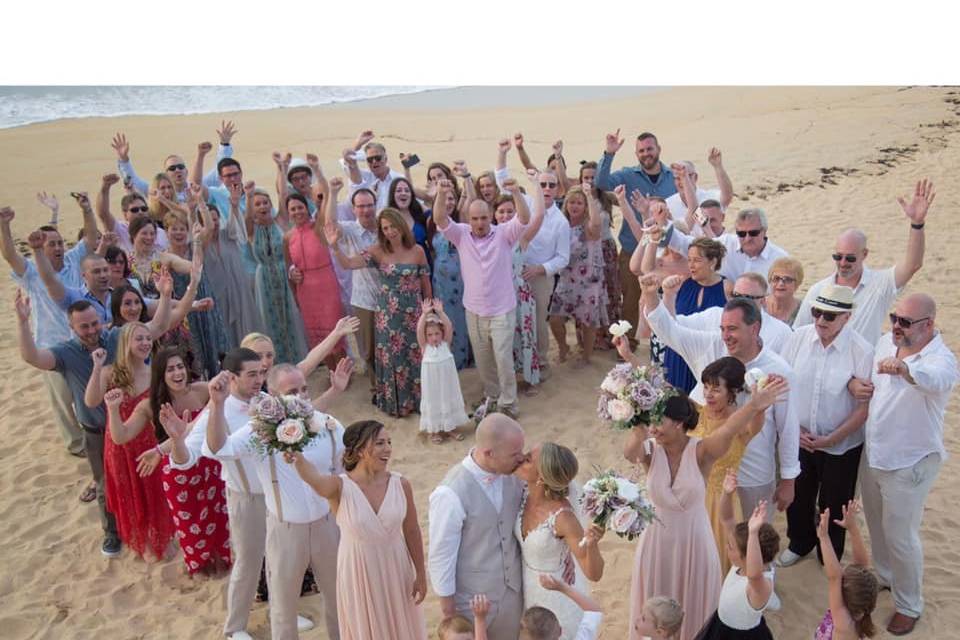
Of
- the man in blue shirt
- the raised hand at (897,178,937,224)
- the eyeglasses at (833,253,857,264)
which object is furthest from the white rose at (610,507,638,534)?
the man in blue shirt

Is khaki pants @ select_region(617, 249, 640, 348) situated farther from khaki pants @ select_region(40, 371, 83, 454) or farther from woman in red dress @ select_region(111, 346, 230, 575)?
khaki pants @ select_region(40, 371, 83, 454)

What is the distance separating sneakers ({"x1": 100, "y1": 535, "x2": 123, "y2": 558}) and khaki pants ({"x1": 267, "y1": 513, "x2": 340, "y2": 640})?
215 centimetres

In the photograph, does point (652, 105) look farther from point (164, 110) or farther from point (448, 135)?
point (164, 110)

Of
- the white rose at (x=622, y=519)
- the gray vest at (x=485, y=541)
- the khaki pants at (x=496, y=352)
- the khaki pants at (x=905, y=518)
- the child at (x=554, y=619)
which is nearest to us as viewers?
the child at (x=554, y=619)

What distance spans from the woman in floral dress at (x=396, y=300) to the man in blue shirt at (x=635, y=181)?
239 cm

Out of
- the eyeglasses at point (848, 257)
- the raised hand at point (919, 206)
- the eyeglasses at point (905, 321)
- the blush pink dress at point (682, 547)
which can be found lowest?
the blush pink dress at point (682, 547)

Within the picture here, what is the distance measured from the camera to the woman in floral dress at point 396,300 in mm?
7781

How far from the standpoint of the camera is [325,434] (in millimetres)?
4723

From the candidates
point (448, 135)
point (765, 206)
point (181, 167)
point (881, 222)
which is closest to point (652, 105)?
point (448, 135)

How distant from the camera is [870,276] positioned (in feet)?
19.9

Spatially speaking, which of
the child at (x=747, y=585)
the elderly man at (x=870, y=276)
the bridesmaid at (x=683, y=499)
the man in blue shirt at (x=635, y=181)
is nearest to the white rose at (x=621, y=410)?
the bridesmaid at (x=683, y=499)

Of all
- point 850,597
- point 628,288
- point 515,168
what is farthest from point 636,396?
point 515,168

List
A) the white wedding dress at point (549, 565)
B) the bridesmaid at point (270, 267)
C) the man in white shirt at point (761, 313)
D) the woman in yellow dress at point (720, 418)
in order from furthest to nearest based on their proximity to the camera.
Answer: the bridesmaid at point (270, 267) → the man in white shirt at point (761, 313) → the woman in yellow dress at point (720, 418) → the white wedding dress at point (549, 565)

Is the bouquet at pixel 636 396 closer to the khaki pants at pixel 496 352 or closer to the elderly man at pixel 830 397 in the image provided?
the elderly man at pixel 830 397
